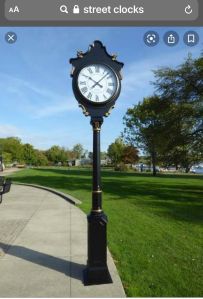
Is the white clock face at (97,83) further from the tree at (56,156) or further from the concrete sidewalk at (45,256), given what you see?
the tree at (56,156)

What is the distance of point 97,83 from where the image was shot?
6.43 meters

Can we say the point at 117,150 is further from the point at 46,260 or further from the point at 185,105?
the point at 46,260

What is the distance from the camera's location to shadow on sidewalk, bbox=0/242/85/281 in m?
6.50

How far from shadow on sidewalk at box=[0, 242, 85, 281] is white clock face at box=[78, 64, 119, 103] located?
2.92 metres

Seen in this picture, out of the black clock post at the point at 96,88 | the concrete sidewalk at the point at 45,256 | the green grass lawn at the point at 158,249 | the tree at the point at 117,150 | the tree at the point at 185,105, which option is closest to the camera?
the concrete sidewalk at the point at 45,256

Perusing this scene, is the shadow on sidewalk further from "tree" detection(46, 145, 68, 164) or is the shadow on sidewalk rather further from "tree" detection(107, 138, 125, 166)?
"tree" detection(46, 145, 68, 164)

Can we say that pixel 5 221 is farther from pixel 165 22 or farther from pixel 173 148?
pixel 173 148

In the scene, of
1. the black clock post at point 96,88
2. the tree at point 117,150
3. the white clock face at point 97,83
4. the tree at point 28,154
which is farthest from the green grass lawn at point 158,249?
the tree at point 28,154

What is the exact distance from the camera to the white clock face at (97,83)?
21.0ft
